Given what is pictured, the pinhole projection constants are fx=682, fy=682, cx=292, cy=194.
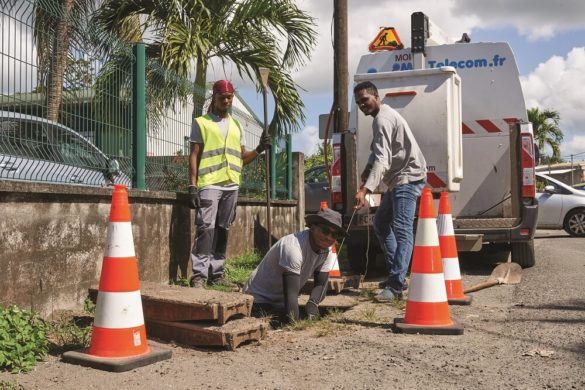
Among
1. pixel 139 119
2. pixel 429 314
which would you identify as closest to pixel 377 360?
pixel 429 314

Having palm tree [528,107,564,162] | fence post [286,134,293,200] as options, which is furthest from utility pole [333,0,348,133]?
palm tree [528,107,564,162]

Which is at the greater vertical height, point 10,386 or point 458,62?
point 458,62

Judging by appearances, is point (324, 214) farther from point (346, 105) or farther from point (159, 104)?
point (346, 105)

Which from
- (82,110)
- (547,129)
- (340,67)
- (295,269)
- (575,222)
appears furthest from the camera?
(547,129)

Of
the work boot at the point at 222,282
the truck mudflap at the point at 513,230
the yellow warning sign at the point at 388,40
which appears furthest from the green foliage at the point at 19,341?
the yellow warning sign at the point at 388,40

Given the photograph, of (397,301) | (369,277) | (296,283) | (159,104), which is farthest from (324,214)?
(369,277)

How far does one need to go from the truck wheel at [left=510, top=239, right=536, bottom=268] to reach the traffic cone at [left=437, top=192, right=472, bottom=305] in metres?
2.68

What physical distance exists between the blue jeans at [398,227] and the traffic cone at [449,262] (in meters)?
0.26

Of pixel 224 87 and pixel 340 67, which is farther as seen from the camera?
pixel 340 67

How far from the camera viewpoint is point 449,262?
19.3 feet

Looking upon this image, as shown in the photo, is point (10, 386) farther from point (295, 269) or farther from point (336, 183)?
point (336, 183)

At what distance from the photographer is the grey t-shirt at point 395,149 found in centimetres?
602

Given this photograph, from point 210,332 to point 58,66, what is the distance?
2444 millimetres

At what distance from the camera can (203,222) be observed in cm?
637
